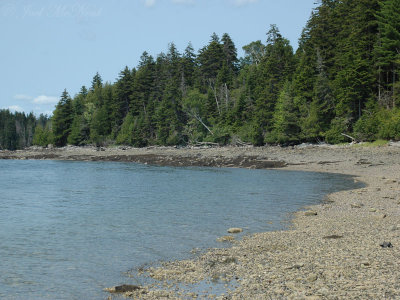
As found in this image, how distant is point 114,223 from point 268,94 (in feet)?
169

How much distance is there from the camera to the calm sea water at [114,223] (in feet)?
31.1

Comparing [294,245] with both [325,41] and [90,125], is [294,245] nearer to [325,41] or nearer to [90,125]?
[325,41]

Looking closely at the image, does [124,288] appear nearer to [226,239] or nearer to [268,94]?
[226,239]

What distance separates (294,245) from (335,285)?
3.58 m

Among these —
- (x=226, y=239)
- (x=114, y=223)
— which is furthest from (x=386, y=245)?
(x=114, y=223)

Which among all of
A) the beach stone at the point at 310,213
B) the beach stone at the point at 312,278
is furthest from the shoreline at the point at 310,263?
the beach stone at the point at 310,213

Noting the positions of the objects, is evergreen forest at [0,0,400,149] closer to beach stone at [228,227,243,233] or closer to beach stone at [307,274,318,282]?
beach stone at [228,227,243,233]

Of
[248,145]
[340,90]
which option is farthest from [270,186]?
[248,145]

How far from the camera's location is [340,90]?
4906 centimetres

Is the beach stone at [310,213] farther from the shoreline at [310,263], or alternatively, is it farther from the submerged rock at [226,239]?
the submerged rock at [226,239]

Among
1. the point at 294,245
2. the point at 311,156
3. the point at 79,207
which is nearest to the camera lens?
the point at 294,245

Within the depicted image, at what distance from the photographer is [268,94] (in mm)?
63344

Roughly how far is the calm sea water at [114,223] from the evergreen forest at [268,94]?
21.4 meters

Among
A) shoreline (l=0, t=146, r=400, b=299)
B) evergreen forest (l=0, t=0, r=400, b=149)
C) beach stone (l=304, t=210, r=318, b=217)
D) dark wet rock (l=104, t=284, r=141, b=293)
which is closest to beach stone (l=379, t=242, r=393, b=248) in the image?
shoreline (l=0, t=146, r=400, b=299)
